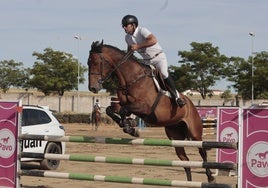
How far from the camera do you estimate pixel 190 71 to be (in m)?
69.1

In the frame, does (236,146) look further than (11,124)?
No

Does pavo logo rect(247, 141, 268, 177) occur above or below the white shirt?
Answer: below

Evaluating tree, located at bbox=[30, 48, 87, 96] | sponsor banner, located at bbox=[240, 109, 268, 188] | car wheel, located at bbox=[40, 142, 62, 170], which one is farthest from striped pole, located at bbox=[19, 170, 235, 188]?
tree, located at bbox=[30, 48, 87, 96]

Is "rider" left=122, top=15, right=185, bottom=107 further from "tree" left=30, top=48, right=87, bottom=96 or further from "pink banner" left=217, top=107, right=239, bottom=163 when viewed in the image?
"tree" left=30, top=48, right=87, bottom=96

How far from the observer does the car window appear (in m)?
14.8

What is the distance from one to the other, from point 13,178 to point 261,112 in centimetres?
434

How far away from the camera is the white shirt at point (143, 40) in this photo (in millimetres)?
9328

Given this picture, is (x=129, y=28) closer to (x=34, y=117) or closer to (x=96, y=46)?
(x=96, y=46)

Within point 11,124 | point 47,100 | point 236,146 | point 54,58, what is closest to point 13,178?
point 11,124

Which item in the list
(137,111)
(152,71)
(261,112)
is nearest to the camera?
(261,112)

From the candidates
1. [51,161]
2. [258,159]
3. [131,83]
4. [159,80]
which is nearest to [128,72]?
[131,83]

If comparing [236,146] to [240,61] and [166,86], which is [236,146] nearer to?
[166,86]

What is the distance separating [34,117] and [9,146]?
17.2 feet

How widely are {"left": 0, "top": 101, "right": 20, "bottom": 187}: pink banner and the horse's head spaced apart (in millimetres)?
1785
